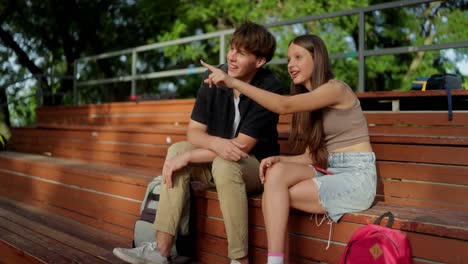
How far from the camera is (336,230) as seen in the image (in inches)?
77.1

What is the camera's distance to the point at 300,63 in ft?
6.88

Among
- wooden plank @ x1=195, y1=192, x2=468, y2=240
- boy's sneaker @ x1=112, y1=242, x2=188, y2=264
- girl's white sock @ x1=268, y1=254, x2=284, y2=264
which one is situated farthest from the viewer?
boy's sneaker @ x1=112, y1=242, x2=188, y2=264

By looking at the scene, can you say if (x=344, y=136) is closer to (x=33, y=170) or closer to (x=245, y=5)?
(x=33, y=170)

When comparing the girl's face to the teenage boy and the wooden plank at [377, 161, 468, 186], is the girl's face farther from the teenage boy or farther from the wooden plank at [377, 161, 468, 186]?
the wooden plank at [377, 161, 468, 186]

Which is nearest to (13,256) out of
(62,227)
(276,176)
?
(62,227)

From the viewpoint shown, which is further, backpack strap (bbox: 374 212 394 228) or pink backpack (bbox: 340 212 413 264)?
backpack strap (bbox: 374 212 394 228)

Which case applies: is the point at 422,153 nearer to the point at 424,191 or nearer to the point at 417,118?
the point at 424,191

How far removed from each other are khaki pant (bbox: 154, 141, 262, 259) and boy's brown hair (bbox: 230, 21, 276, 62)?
0.50m

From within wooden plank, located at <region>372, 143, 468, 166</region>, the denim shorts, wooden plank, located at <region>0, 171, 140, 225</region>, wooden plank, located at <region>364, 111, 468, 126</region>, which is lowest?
wooden plank, located at <region>0, 171, 140, 225</region>

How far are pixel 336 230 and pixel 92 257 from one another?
4.11 ft

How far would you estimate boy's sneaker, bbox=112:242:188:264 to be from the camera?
2207mm

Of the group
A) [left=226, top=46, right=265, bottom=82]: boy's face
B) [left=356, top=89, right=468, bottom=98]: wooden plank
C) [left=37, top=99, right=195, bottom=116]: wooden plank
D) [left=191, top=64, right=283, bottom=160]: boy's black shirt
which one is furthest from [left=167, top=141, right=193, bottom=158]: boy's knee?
[left=37, top=99, right=195, bottom=116]: wooden plank

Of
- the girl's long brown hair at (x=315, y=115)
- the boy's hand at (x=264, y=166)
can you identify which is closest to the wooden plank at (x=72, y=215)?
the boy's hand at (x=264, y=166)

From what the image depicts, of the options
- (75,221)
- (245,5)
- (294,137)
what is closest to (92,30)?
(245,5)
